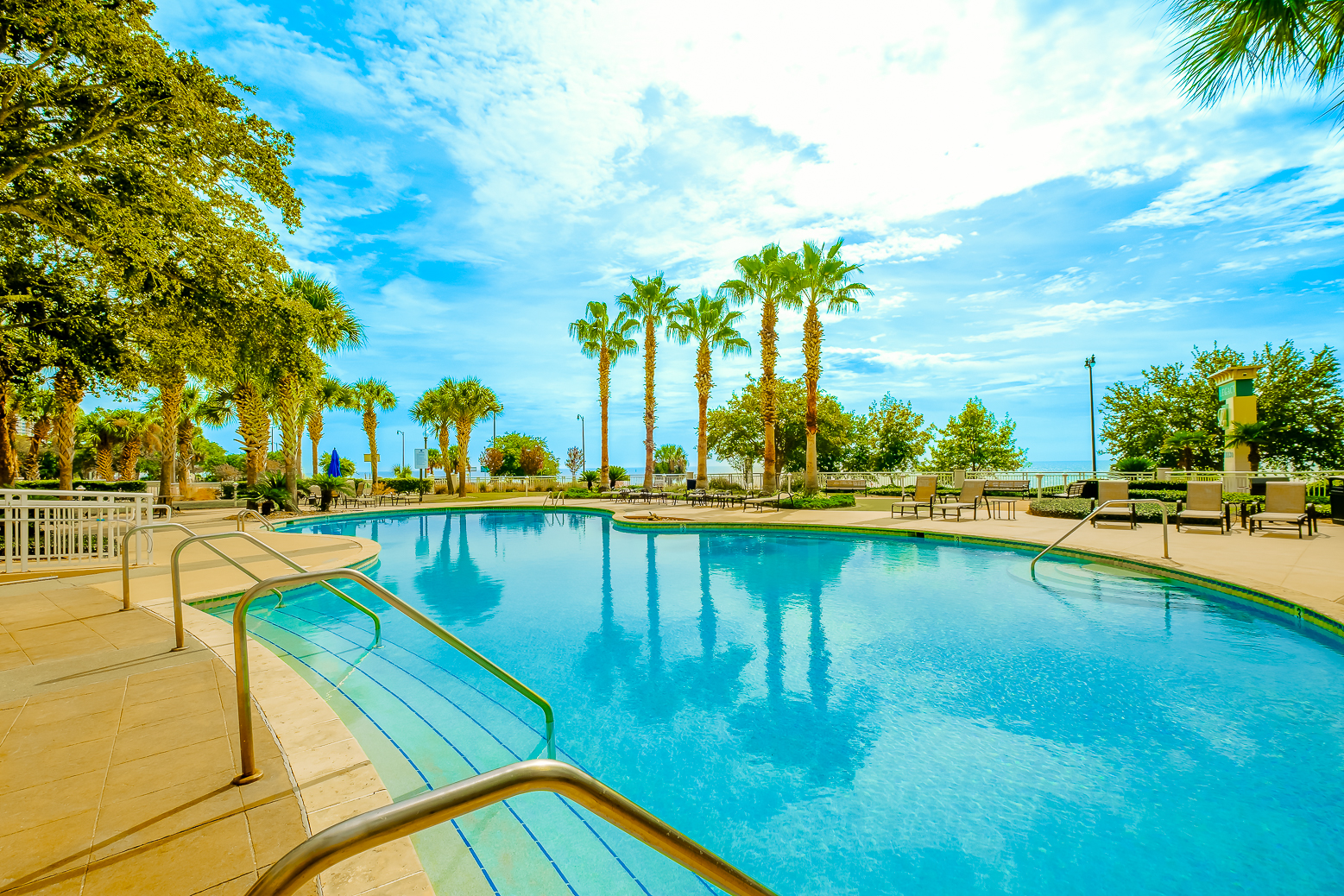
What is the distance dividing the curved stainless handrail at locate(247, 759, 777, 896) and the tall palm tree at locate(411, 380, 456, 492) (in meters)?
32.8

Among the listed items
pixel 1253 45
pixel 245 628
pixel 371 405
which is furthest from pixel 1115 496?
pixel 371 405

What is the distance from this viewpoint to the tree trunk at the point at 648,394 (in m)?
26.5

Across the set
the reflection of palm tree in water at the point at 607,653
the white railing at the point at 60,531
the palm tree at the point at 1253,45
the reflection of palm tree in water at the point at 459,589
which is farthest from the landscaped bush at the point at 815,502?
the white railing at the point at 60,531

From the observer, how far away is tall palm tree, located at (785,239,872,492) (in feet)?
65.4

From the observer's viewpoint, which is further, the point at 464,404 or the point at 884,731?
the point at 464,404

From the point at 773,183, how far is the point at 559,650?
1522 centimetres

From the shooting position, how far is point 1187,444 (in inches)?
1090

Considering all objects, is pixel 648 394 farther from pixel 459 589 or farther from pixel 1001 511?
pixel 459 589

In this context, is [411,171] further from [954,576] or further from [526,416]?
[526,416]

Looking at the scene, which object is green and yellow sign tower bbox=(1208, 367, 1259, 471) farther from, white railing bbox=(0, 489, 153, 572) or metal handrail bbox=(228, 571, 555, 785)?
white railing bbox=(0, 489, 153, 572)

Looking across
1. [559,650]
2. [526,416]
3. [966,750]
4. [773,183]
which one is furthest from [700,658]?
[526,416]

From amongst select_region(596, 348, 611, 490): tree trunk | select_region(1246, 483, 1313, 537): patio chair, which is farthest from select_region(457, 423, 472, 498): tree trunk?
select_region(1246, 483, 1313, 537): patio chair

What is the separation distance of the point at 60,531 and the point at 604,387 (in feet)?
70.2

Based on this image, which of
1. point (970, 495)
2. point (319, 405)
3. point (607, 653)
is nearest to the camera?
point (607, 653)
